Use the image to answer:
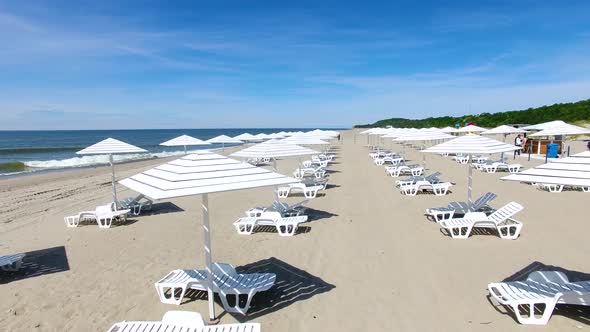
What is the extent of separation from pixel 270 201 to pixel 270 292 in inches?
237

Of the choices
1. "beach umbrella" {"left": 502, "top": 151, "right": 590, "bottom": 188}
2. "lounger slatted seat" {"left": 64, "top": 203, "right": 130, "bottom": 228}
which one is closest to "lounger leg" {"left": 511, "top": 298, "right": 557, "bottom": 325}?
"beach umbrella" {"left": 502, "top": 151, "right": 590, "bottom": 188}

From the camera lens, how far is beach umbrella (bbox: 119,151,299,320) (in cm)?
323

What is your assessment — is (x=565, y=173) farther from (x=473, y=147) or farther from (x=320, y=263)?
(x=473, y=147)

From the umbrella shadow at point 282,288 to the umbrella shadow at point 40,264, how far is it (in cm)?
303

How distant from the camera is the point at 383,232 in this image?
7152mm

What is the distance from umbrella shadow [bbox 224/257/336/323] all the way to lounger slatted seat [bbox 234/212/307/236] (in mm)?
1380

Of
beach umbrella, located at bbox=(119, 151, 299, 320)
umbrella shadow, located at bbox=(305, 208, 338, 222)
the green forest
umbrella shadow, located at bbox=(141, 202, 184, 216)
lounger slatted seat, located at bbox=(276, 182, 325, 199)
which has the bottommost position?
umbrella shadow, located at bbox=(141, 202, 184, 216)

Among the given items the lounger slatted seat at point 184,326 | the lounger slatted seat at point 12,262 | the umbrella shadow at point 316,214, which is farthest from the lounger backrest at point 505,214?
the lounger slatted seat at point 12,262

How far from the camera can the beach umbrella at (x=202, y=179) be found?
3.23 m

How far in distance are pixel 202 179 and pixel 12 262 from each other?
166 inches

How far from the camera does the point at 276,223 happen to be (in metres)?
7.10

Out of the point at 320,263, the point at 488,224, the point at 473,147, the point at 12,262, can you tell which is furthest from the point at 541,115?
the point at 12,262

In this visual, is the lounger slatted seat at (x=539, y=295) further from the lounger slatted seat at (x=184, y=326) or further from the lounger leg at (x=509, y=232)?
the lounger slatted seat at (x=184, y=326)

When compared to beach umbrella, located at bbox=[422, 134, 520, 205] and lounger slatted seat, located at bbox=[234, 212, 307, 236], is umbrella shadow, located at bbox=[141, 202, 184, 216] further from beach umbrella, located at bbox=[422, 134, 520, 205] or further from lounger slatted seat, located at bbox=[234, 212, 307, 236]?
beach umbrella, located at bbox=[422, 134, 520, 205]
